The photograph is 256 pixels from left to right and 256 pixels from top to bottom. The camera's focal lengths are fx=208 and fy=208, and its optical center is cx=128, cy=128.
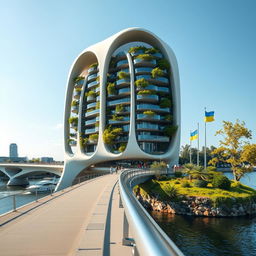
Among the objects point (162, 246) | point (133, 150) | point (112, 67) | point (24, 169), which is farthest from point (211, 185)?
point (24, 169)

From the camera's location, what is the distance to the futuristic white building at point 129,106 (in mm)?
53969

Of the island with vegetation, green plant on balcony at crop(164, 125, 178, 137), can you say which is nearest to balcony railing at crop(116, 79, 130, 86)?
green plant on balcony at crop(164, 125, 178, 137)

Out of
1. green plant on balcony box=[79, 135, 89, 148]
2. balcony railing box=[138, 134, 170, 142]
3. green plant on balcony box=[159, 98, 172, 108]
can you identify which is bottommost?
green plant on balcony box=[79, 135, 89, 148]

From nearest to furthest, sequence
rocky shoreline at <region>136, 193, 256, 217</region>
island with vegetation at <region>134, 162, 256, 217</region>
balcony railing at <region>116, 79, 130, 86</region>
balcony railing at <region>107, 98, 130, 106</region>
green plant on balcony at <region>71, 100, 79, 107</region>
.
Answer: rocky shoreline at <region>136, 193, 256, 217</region> < island with vegetation at <region>134, 162, 256, 217</region> < balcony railing at <region>107, 98, 130, 106</region> < balcony railing at <region>116, 79, 130, 86</region> < green plant on balcony at <region>71, 100, 79, 107</region>

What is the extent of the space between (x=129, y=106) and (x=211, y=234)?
41589mm

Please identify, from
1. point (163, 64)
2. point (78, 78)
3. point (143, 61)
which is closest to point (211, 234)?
point (163, 64)

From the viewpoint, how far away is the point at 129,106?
188 feet

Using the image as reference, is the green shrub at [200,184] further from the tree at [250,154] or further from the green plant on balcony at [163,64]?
the green plant on balcony at [163,64]

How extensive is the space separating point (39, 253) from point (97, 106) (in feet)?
183

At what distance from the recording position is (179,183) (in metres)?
32.5

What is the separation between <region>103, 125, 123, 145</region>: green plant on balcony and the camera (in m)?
53.1

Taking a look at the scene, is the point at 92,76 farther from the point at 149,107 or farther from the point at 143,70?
the point at 149,107

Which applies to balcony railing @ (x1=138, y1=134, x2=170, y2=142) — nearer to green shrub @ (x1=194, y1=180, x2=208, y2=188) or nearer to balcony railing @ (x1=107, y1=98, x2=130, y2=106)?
balcony railing @ (x1=107, y1=98, x2=130, y2=106)

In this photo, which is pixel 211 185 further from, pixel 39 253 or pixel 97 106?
pixel 97 106
